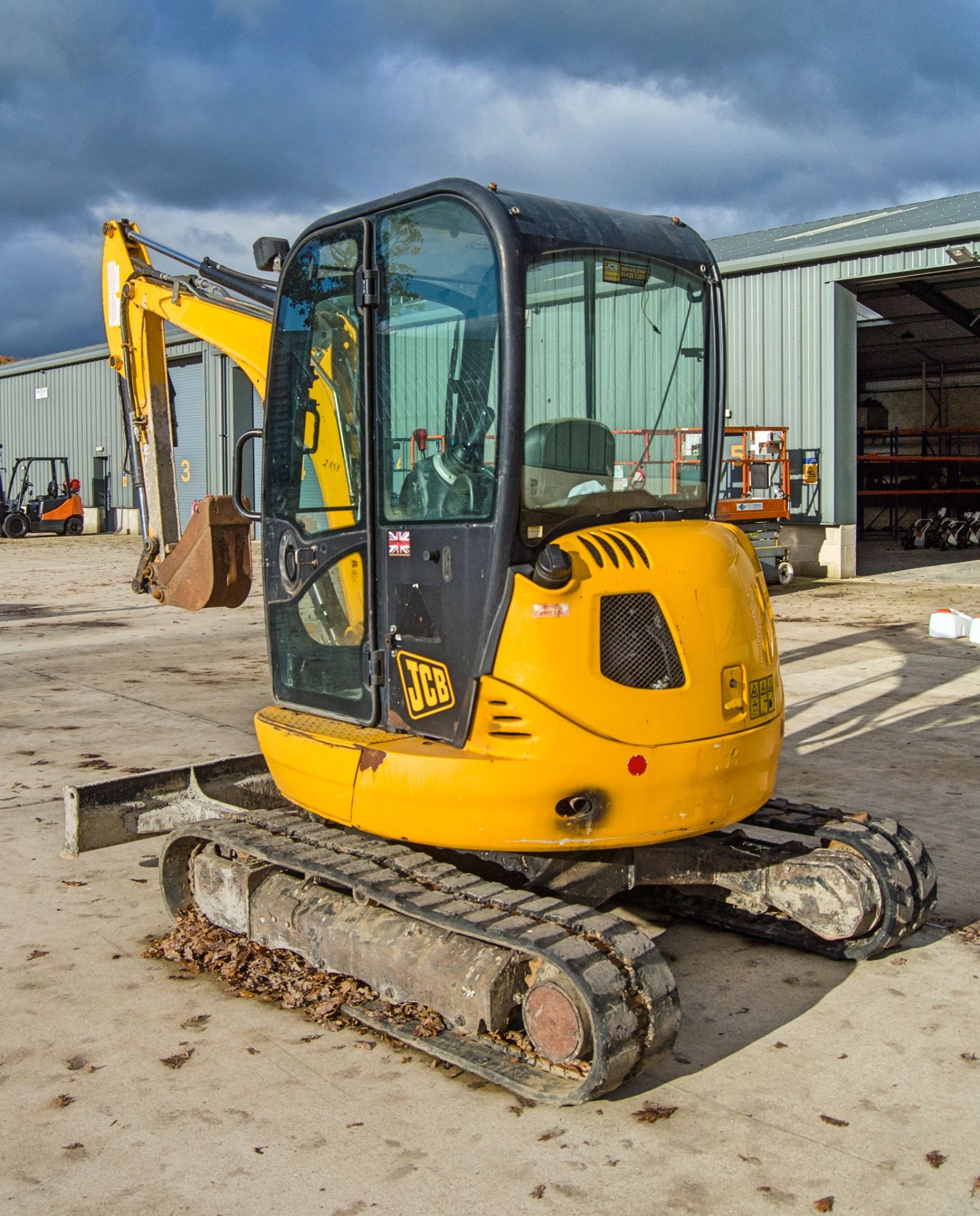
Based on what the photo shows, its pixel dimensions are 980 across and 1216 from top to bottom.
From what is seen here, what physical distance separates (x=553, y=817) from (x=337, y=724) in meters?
1.09

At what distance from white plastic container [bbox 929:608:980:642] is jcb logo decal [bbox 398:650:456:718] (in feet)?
35.5

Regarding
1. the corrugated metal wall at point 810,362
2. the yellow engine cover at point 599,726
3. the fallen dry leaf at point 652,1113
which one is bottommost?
the fallen dry leaf at point 652,1113

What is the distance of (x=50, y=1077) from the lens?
4070 mm

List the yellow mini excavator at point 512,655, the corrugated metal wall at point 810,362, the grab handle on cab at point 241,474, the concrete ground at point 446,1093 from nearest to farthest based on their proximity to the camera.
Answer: the concrete ground at point 446,1093 < the yellow mini excavator at point 512,655 < the grab handle on cab at point 241,474 < the corrugated metal wall at point 810,362

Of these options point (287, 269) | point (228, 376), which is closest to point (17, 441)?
point (228, 376)

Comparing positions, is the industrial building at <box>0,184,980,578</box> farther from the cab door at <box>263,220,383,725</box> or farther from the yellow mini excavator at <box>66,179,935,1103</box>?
the yellow mini excavator at <box>66,179,935,1103</box>

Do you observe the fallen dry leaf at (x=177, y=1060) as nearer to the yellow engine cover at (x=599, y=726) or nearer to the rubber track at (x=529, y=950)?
the rubber track at (x=529, y=950)

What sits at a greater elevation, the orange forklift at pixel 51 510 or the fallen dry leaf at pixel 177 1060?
the orange forklift at pixel 51 510

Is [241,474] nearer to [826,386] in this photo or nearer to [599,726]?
[599,726]

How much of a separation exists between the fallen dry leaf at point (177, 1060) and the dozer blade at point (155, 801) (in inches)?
57.8

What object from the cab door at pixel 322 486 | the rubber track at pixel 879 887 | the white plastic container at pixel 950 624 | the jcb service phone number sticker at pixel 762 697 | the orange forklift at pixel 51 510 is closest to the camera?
→ the jcb service phone number sticker at pixel 762 697

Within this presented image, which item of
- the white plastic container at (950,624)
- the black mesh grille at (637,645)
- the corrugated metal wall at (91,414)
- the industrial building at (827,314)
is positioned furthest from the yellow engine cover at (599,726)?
the corrugated metal wall at (91,414)

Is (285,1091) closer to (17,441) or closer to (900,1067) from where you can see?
(900,1067)

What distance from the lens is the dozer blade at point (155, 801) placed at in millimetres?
5516
